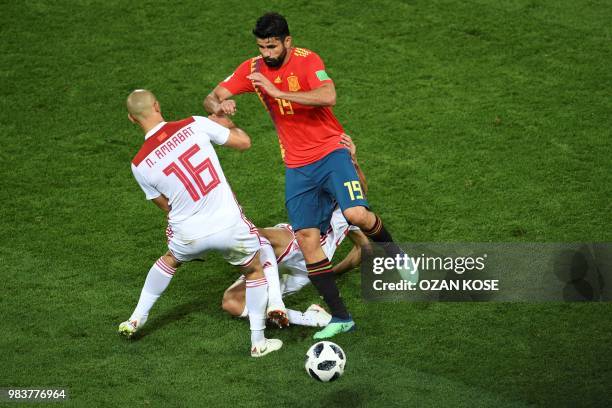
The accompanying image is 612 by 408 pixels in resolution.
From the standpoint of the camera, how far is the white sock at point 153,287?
662 cm

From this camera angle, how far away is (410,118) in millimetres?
9594

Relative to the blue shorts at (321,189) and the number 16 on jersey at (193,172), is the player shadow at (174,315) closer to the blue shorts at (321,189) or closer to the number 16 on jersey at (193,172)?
the blue shorts at (321,189)

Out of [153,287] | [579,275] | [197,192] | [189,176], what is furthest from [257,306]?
[579,275]

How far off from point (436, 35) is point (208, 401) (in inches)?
247

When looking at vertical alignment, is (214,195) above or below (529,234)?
above

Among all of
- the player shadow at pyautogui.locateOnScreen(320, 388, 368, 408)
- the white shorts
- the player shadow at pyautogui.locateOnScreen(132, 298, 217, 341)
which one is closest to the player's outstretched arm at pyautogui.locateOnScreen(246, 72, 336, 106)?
the white shorts

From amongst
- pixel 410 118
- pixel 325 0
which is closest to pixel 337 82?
pixel 410 118

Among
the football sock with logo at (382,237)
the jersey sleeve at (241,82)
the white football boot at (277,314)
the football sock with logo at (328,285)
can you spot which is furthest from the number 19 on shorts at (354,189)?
the jersey sleeve at (241,82)

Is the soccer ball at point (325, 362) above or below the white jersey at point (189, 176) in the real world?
below

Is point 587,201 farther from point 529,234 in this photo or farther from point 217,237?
point 217,237

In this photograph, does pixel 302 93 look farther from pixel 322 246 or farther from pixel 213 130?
pixel 322 246

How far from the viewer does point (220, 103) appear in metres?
6.83

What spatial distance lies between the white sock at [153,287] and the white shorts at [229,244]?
162 mm

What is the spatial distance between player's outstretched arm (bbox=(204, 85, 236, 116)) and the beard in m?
0.42
